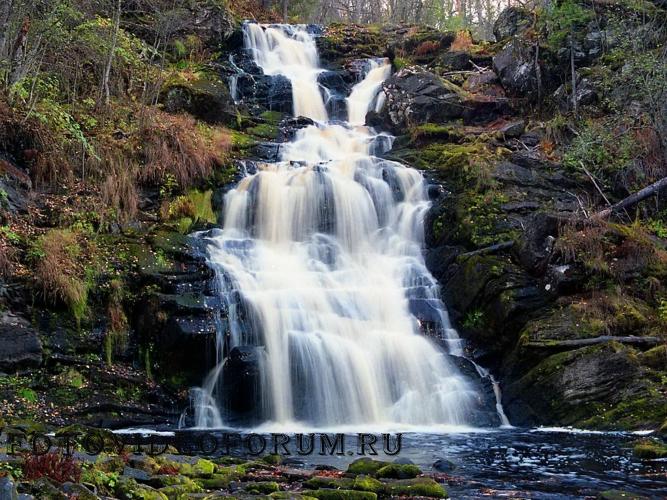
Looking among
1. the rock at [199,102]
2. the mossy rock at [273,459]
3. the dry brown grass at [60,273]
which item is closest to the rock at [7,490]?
the mossy rock at [273,459]

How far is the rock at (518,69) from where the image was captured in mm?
19750

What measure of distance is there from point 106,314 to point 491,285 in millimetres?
7417

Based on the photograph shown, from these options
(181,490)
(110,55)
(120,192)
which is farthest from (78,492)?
(110,55)

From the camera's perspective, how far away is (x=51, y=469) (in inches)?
177

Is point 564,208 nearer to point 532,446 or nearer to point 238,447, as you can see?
point 532,446

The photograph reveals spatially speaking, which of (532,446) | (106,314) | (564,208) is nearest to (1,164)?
(106,314)

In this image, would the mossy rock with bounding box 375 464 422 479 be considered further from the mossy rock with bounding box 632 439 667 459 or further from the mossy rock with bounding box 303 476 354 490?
the mossy rock with bounding box 632 439 667 459

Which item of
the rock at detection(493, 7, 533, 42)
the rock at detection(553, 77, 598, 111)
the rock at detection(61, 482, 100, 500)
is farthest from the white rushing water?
the rock at detection(493, 7, 533, 42)

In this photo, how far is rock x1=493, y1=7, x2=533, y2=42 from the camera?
2220 centimetres

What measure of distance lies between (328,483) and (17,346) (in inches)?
243

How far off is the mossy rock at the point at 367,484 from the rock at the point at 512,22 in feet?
64.0

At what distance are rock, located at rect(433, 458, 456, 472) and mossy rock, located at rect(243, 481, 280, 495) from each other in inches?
91.2

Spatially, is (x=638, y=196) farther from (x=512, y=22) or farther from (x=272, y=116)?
(x=272, y=116)

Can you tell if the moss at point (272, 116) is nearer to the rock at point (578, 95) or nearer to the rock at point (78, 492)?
the rock at point (578, 95)
